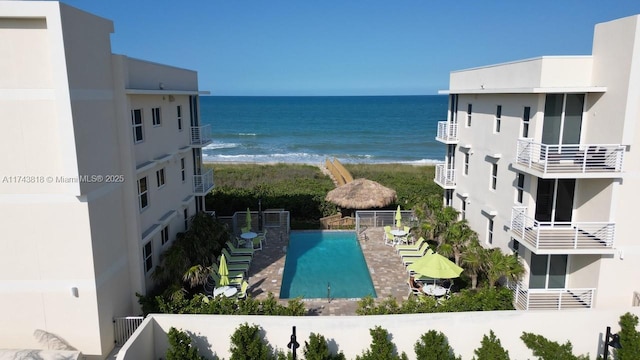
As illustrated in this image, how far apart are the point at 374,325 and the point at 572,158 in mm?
8098

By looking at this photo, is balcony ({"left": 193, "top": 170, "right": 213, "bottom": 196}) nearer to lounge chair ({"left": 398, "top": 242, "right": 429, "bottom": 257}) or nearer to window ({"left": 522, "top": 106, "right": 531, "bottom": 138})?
lounge chair ({"left": 398, "top": 242, "right": 429, "bottom": 257})

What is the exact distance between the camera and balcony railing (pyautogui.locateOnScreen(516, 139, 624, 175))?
12320 millimetres

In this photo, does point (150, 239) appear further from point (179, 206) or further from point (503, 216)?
point (503, 216)

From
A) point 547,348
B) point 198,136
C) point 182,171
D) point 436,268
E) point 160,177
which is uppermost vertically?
point 198,136

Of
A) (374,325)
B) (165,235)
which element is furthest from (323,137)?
(374,325)

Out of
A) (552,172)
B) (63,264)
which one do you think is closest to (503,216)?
(552,172)

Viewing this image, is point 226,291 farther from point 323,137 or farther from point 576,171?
point 323,137

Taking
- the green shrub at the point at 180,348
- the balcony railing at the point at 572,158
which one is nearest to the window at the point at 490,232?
the balcony railing at the point at 572,158

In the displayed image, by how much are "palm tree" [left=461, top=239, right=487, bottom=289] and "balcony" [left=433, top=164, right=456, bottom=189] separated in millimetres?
5653

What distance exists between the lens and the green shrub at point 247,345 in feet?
35.7

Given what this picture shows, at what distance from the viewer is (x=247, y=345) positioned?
11.0m

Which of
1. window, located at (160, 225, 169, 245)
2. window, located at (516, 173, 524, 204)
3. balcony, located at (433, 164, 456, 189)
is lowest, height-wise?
window, located at (160, 225, 169, 245)

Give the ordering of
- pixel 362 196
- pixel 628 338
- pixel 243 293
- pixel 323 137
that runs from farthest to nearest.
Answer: pixel 323 137
pixel 362 196
pixel 243 293
pixel 628 338

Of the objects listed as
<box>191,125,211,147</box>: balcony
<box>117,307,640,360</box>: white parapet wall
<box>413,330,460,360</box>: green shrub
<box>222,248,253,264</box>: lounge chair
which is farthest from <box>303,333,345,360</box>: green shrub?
<box>191,125,211,147</box>: balcony
